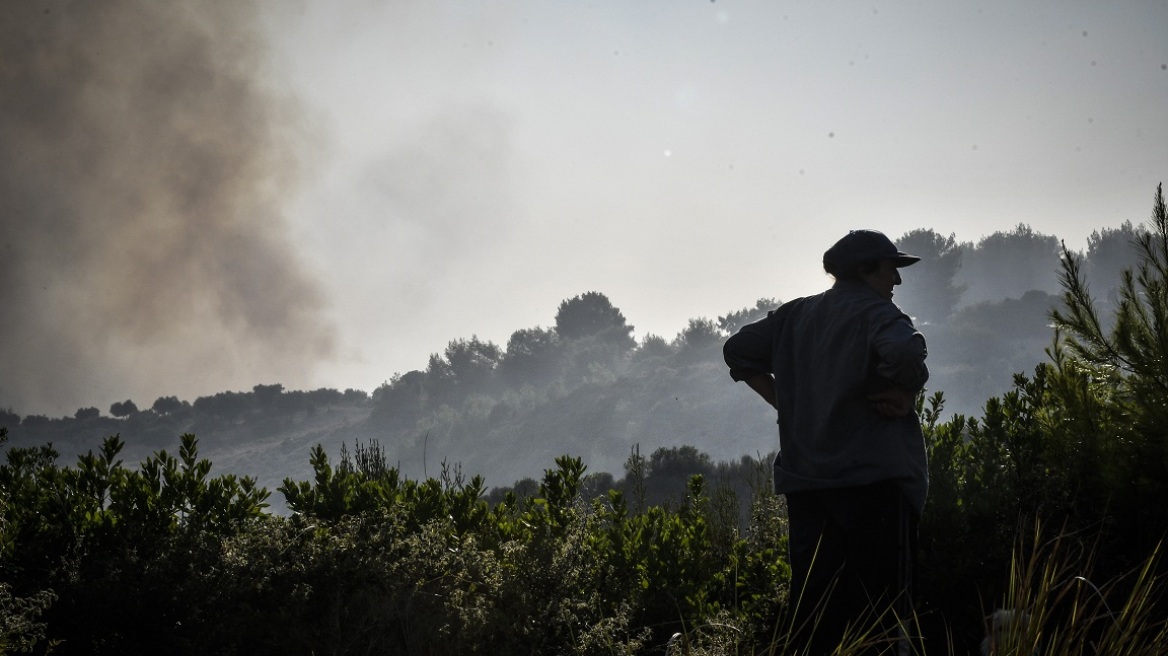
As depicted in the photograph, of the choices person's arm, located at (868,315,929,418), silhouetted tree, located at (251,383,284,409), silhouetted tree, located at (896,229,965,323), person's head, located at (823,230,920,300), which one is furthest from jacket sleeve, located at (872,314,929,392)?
silhouetted tree, located at (251,383,284,409)

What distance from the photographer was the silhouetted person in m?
2.97

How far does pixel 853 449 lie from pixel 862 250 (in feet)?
2.98

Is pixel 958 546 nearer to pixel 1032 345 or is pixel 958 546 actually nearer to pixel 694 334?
pixel 1032 345

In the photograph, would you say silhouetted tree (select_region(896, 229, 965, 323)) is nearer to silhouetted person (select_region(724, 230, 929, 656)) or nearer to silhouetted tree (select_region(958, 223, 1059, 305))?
silhouetted tree (select_region(958, 223, 1059, 305))

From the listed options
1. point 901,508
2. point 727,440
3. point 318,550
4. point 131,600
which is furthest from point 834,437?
point 727,440

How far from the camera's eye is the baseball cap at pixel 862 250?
329 cm

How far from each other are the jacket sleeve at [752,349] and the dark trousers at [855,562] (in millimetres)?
717

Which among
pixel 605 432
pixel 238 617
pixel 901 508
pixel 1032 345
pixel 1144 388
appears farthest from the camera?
pixel 605 432

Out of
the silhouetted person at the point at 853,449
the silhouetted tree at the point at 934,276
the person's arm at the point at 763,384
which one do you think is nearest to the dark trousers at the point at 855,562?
the silhouetted person at the point at 853,449

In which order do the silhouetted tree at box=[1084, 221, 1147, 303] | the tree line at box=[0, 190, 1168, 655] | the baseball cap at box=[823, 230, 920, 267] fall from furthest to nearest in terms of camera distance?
the silhouetted tree at box=[1084, 221, 1147, 303]
the tree line at box=[0, 190, 1168, 655]
the baseball cap at box=[823, 230, 920, 267]

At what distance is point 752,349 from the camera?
143 inches

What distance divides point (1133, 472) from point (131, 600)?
17.3 feet

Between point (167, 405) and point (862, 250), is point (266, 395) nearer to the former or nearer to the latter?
point (167, 405)

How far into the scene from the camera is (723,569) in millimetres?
4996
